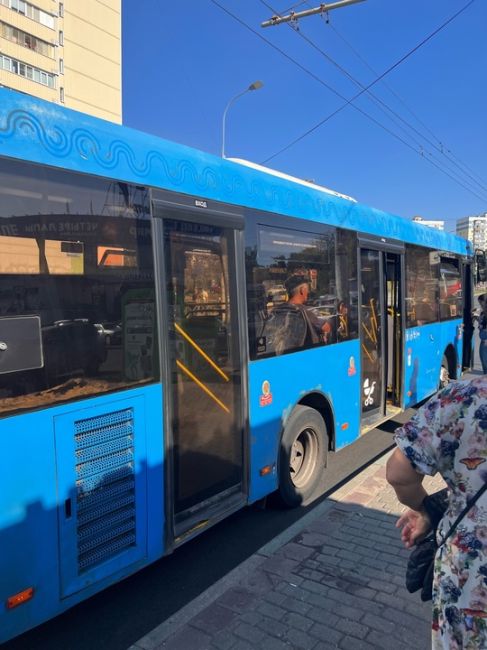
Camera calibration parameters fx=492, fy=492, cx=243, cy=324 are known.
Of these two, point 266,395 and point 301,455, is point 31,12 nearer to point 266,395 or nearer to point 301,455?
point 301,455

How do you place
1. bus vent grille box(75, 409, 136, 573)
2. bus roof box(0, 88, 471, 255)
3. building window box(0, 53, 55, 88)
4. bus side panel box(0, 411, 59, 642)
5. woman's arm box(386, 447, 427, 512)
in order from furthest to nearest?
building window box(0, 53, 55, 88) → bus vent grille box(75, 409, 136, 573) → bus roof box(0, 88, 471, 255) → bus side panel box(0, 411, 59, 642) → woman's arm box(386, 447, 427, 512)

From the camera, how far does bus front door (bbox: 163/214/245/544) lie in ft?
10.9

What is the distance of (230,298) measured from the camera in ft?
12.6

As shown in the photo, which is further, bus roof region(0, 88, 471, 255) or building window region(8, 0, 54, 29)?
building window region(8, 0, 54, 29)

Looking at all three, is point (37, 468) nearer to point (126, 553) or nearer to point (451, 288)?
point (126, 553)

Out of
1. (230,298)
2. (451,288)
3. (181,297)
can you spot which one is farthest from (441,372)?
(181,297)

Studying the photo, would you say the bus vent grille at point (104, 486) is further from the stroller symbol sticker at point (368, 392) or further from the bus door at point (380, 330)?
the stroller symbol sticker at point (368, 392)

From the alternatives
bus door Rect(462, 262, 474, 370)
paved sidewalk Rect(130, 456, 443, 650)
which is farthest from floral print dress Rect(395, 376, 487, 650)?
bus door Rect(462, 262, 474, 370)

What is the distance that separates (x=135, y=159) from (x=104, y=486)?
6.50 ft

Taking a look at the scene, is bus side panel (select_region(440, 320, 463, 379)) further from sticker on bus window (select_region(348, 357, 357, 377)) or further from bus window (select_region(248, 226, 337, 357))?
bus window (select_region(248, 226, 337, 357))

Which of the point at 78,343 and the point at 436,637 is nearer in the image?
the point at 436,637

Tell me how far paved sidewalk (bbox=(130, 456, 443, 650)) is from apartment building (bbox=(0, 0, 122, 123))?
175ft

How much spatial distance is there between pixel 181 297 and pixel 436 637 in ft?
7.83

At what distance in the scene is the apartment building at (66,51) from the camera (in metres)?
49.5
